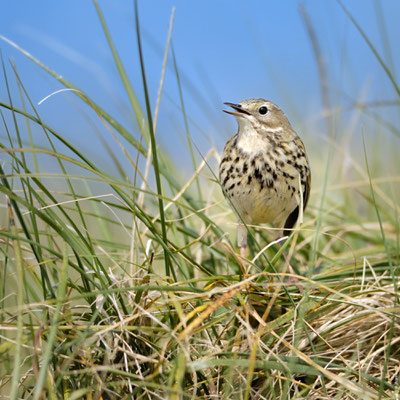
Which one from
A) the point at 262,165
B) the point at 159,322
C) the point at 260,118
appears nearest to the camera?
the point at 159,322

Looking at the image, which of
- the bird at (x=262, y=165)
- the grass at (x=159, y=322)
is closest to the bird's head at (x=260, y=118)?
the bird at (x=262, y=165)

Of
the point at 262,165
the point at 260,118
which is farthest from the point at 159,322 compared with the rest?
the point at 260,118

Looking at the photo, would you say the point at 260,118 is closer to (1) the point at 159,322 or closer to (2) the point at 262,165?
(2) the point at 262,165

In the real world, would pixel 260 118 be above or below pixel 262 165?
above

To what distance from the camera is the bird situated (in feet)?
9.43

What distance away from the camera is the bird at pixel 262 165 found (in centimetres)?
287

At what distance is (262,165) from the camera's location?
2.87 metres

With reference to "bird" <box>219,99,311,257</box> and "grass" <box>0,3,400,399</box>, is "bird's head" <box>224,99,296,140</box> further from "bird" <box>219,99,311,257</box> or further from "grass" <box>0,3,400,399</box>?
"grass" <box>0,3,400,399</box>

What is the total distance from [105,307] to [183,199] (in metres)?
1.22

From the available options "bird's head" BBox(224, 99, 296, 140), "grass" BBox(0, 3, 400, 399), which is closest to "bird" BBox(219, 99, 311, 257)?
"bird's head" BBox(224, 99, 296, 140)

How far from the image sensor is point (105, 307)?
2039 mm

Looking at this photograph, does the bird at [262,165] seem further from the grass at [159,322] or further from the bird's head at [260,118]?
the grass at [159,322]

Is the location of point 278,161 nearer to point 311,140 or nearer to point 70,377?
point 70,377

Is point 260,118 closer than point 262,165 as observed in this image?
No
